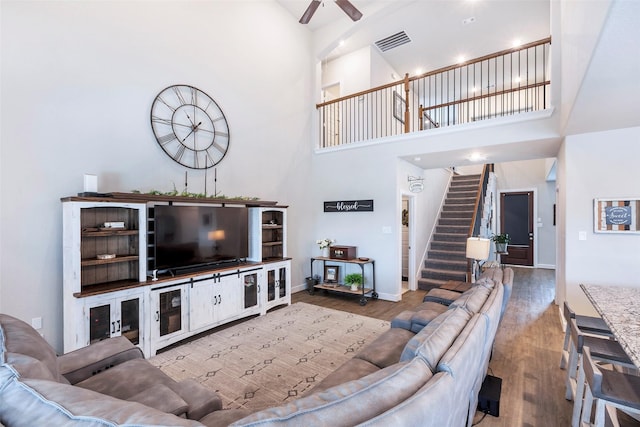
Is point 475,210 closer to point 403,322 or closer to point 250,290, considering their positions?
point 403,322

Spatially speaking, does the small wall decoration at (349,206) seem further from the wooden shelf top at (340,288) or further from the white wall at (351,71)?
the white wall at (351,71)

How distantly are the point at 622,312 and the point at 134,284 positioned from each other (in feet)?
14.2

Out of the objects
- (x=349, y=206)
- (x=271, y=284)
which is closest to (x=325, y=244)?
(x=349, y=206)

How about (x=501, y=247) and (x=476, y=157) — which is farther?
(x=501, y=247)

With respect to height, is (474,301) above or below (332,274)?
above

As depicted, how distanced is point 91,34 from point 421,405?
4729mm

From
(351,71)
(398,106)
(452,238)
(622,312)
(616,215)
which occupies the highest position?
(351,71)

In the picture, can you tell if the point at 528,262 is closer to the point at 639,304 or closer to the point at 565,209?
the point at 565,209

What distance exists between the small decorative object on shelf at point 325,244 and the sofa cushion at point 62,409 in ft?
16.4

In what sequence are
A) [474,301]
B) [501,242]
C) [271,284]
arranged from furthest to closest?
[501,242] → [271,284] → [474,301]

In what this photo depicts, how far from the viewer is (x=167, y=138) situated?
13.3 feet

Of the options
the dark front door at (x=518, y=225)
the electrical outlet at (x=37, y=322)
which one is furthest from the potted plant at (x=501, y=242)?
the electrical outlet at (x=37, y=322)

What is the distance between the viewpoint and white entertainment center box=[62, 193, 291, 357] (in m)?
2.87

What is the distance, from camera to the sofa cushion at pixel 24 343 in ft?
4.69
